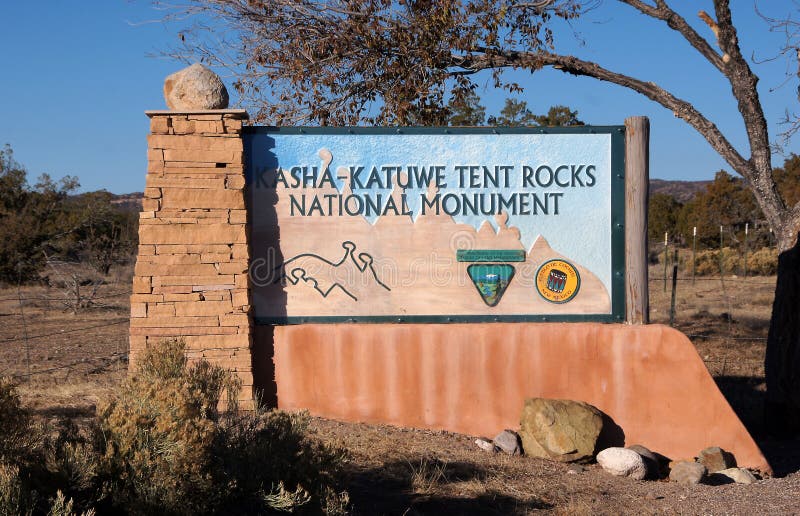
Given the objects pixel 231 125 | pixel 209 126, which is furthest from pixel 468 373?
pixel 209 126

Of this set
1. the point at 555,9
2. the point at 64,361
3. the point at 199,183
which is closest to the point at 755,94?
the point at 555,9

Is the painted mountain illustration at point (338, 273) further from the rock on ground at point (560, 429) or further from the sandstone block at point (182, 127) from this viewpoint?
the rock on ground at point (560, 429)

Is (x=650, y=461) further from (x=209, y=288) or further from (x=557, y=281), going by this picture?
(x=209, y=288)

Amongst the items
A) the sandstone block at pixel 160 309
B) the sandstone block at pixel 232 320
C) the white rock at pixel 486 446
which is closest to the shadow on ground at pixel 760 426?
the white rock at pixel 486 446

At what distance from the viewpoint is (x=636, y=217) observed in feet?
23.1

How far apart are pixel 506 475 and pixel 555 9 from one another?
21.5 ft

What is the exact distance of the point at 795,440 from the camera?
852cm

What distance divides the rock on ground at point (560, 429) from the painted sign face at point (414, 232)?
0.78 m

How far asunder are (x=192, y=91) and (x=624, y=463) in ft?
14.9

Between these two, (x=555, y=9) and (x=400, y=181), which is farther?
(x=555, y=9)

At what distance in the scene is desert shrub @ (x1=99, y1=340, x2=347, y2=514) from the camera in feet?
12.8

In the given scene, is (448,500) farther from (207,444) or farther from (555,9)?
(555,9)

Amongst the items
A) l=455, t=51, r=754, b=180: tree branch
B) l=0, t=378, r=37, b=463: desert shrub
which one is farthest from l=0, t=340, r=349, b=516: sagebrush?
l=455, t=51, r=754, b=180: tree branch

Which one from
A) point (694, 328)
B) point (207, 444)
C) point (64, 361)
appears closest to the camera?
point (207, 444)
